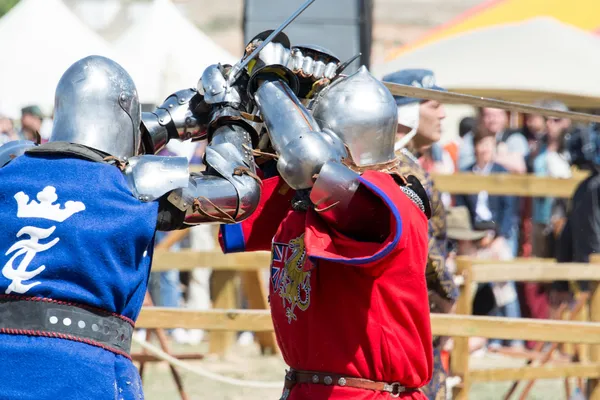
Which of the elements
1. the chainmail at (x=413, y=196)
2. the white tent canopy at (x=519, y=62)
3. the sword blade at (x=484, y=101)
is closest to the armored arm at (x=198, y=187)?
the chainmail at (x=413, y=196)

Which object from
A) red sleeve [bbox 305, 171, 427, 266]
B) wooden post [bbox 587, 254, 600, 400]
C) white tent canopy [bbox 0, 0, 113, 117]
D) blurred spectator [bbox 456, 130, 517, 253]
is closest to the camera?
red sleeve [bbox 305, 171, 427, 266]

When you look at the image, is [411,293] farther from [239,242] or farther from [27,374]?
[27,374]

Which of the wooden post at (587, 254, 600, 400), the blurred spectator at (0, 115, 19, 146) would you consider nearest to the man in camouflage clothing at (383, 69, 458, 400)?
the wooden post at (587, 254, 600, 400)

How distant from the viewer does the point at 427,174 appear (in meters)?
4.90

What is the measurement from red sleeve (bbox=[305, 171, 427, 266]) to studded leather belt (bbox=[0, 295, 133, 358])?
0.67 metres

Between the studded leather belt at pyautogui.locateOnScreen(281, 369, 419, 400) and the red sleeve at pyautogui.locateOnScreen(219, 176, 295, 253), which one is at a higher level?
the red sleeve at pyautogui.locateOnScreen(219, 176, 295, 253)

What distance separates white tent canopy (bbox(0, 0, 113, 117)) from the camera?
12047 millimetres

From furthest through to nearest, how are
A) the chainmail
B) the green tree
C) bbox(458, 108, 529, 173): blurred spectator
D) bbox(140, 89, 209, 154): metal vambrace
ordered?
the green tree, bbox(458, 108, 529, 173): blurred spectator, bbox(140, 89, 209, 154): metal vambrace, the chainmail

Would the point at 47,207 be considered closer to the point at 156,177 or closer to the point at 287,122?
the point at 156,177

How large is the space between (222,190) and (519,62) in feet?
32.0

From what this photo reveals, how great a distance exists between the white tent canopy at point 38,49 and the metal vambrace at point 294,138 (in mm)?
8606

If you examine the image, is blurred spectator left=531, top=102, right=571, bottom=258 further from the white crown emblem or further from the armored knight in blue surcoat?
the white crown emblem

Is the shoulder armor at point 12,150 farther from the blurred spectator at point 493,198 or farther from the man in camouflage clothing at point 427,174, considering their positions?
the blurred spectator at point 493,198

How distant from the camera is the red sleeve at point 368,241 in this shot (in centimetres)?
311
